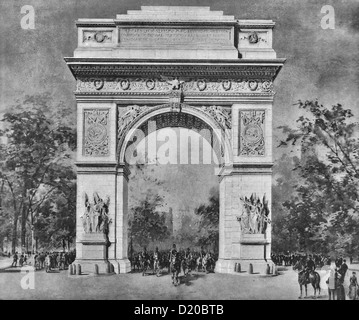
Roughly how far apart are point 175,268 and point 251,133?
4.79m

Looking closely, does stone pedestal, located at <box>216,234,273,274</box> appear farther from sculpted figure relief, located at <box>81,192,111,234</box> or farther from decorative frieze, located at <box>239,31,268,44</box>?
decorative frieze, located at <box>239,31,268,44</box>

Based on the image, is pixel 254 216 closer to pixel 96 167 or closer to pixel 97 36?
pixel 96 167

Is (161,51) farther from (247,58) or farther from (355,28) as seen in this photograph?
(355,28)

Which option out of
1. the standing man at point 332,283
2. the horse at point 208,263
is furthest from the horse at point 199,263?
the standing man at point 332,283

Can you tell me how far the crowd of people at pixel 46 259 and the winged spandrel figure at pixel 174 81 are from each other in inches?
234

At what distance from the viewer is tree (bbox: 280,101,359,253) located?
20.7 m

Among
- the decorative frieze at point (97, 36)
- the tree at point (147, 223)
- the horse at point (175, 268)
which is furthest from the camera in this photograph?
the tree at point (147, 223)

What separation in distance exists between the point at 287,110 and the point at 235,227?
397cm

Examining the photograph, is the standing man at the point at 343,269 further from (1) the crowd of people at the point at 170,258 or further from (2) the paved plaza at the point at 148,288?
(1) the crowd of people at the point at 170,258

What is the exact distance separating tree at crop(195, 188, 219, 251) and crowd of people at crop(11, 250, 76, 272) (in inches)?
176

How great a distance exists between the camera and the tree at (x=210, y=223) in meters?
22.5

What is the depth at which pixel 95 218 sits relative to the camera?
2034 cm

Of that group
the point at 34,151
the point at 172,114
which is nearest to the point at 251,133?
the point at 172,114

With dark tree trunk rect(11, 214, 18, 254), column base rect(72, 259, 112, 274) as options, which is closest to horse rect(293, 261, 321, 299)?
column base rect(72, 259, 112, 274)
